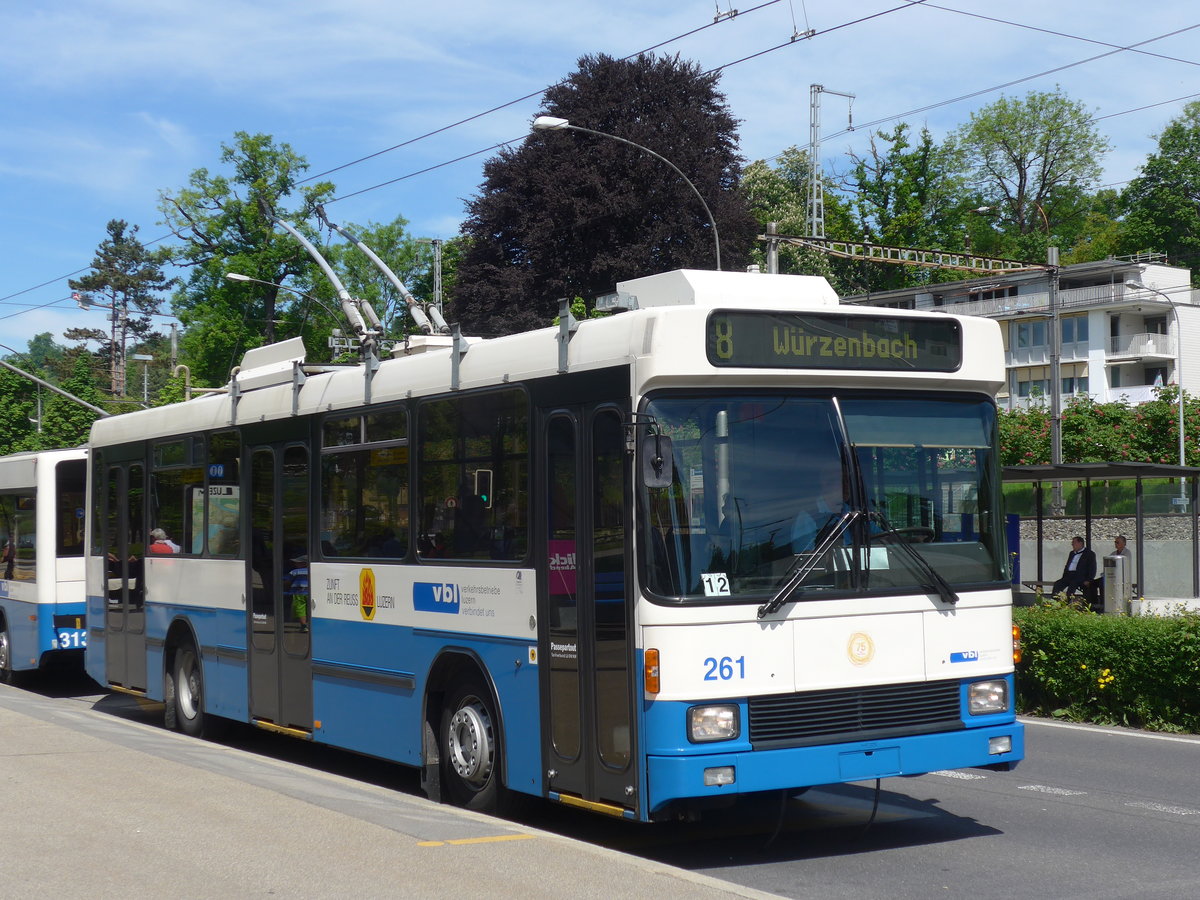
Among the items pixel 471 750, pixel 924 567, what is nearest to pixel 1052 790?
pixel 924 567

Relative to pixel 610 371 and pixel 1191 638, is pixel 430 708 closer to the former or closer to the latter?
pixel 610 371

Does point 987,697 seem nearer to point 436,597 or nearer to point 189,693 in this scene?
point 436,597

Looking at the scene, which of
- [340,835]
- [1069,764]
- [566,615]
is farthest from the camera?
[1069,764]

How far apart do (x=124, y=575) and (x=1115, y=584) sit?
14.1 m

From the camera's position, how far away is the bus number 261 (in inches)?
299

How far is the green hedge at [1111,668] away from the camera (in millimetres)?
13477

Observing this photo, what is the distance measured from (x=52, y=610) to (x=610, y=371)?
1243cm

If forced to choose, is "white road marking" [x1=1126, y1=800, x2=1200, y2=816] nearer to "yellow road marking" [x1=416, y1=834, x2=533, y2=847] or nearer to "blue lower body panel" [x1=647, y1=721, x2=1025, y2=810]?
"blue lower body panel" [x1=647, y1=721, x2=1025, y2=810]

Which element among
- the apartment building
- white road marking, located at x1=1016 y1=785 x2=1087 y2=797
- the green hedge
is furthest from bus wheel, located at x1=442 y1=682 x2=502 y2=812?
the apartment building

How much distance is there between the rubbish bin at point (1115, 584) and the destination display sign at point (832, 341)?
570 inches

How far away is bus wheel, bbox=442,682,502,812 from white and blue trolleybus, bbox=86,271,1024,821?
0.08 ft

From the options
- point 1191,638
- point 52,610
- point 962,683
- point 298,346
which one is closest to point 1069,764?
point 1191,638

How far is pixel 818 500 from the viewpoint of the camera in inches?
309

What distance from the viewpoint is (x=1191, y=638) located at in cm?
1326
